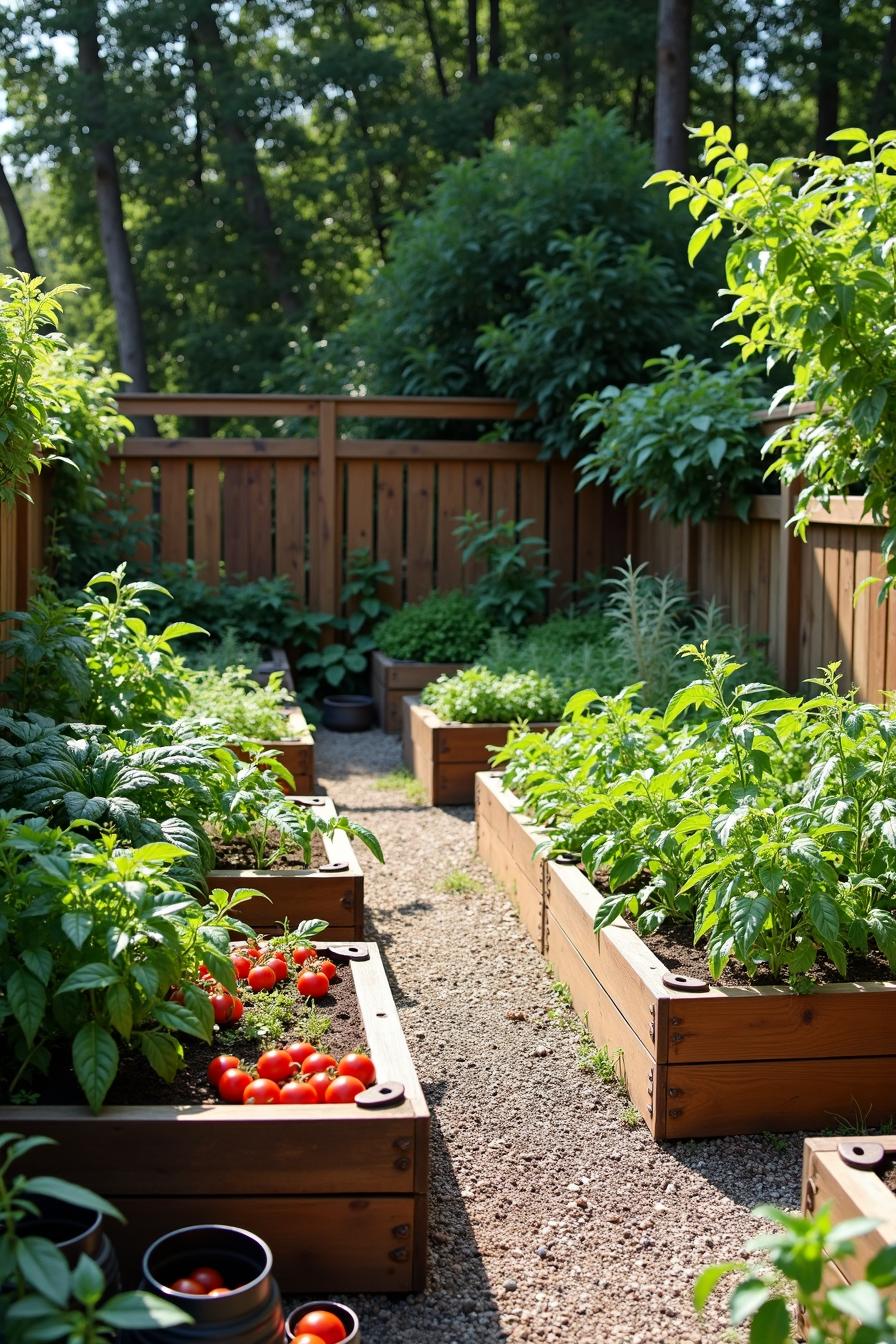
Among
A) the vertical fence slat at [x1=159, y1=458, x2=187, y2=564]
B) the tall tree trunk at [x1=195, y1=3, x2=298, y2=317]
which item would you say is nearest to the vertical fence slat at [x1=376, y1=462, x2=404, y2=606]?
the vertical fence slat at [x1=159, y1=458, x2=187, y2=564]

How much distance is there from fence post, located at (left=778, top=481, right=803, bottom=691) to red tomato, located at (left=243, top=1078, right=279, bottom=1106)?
3885 mm

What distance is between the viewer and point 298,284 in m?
15.4

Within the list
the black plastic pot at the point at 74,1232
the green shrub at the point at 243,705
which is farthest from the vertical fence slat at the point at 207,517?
the black plastic pot at the point at 74,1232

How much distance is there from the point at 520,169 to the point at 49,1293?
8.60 metres

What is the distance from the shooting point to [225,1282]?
2.00 meters

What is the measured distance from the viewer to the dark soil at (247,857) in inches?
153

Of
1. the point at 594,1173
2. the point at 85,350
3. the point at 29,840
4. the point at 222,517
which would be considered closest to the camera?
the point at 29,840

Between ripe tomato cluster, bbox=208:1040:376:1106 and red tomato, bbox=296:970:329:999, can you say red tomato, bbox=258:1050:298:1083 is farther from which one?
red tomato, bbox=296:970:329:999

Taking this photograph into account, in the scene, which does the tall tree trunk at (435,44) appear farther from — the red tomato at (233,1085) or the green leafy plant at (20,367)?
the red tomato at (233,1085)

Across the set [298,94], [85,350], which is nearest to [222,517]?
[85,350]

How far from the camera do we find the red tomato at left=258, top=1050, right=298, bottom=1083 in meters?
2.56

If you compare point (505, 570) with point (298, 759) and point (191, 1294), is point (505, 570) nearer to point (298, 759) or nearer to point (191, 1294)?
point (298, 759)

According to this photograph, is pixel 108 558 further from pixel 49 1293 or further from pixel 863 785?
pixel 49 1293

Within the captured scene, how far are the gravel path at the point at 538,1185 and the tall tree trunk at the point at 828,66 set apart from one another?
41.3ft
